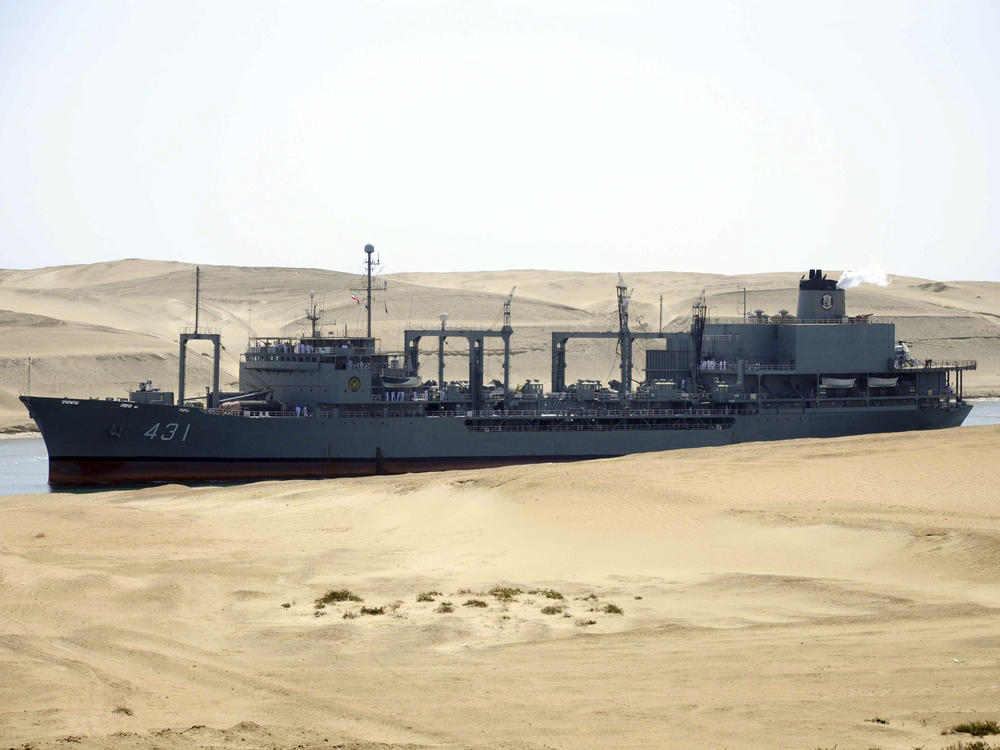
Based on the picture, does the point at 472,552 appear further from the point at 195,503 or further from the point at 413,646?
the point at 195,503

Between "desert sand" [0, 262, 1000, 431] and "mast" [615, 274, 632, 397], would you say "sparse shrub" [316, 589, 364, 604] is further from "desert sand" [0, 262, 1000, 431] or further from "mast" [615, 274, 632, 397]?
"desert sand" [0, 262, 1000, 431]

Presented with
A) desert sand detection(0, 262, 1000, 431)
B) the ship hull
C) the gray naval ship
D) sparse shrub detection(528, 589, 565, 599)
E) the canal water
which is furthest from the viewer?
desert sand detection(0, 262, 1000, 431)

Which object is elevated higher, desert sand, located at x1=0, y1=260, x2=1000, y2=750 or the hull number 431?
the hull number 431

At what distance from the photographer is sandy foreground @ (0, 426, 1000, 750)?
1359cm

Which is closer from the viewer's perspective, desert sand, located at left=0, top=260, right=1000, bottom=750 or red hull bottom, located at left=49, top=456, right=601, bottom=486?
desert sand, located at left=0, top=260, right=1000, bottom=750

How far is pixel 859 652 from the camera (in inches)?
631

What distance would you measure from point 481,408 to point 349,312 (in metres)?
66.3

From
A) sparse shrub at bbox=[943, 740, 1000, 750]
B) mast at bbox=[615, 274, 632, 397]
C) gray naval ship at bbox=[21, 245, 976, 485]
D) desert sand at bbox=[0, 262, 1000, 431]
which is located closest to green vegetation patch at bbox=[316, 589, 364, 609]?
sparse shrub at bbox=[943, 740, 1000, 750]

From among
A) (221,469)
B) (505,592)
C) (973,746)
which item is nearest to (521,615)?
(505,592)

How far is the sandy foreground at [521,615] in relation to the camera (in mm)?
13594

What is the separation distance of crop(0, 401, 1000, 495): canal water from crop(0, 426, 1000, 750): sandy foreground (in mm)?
8248

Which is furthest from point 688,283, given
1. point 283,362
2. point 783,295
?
point 283,362

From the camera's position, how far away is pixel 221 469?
144 feet

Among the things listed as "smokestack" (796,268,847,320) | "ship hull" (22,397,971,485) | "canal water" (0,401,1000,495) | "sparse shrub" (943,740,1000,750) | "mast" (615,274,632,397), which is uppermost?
"smokestack" (796,268,847,320)
